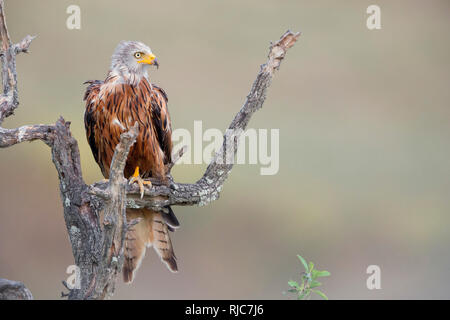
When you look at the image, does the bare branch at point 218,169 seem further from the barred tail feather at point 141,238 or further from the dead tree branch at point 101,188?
the barred tail feather at point 141,238

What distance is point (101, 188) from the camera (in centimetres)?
260

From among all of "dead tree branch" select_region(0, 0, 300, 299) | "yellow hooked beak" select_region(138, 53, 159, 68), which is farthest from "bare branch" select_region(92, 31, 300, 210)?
"yellow hooked beak" select_region(138, 53, 159, 68)

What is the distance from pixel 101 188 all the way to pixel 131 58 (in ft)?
2.18

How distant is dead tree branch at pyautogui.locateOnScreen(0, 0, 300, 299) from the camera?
2107 mm

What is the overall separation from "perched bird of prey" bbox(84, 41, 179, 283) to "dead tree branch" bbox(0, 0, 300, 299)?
0.17 m

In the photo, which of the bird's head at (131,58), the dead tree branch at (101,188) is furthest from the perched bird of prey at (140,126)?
the dead tree branch at (101,188)

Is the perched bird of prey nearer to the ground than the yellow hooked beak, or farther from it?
nearer to the ground

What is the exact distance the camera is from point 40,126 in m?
2.48

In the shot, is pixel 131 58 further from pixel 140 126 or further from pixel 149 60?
pixel 140 126

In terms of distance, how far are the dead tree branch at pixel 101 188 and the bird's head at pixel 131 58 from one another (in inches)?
16.9

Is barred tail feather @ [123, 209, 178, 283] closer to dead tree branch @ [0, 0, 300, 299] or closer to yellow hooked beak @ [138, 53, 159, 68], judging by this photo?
dead tree branch @ [0, 0, 300, 299]
